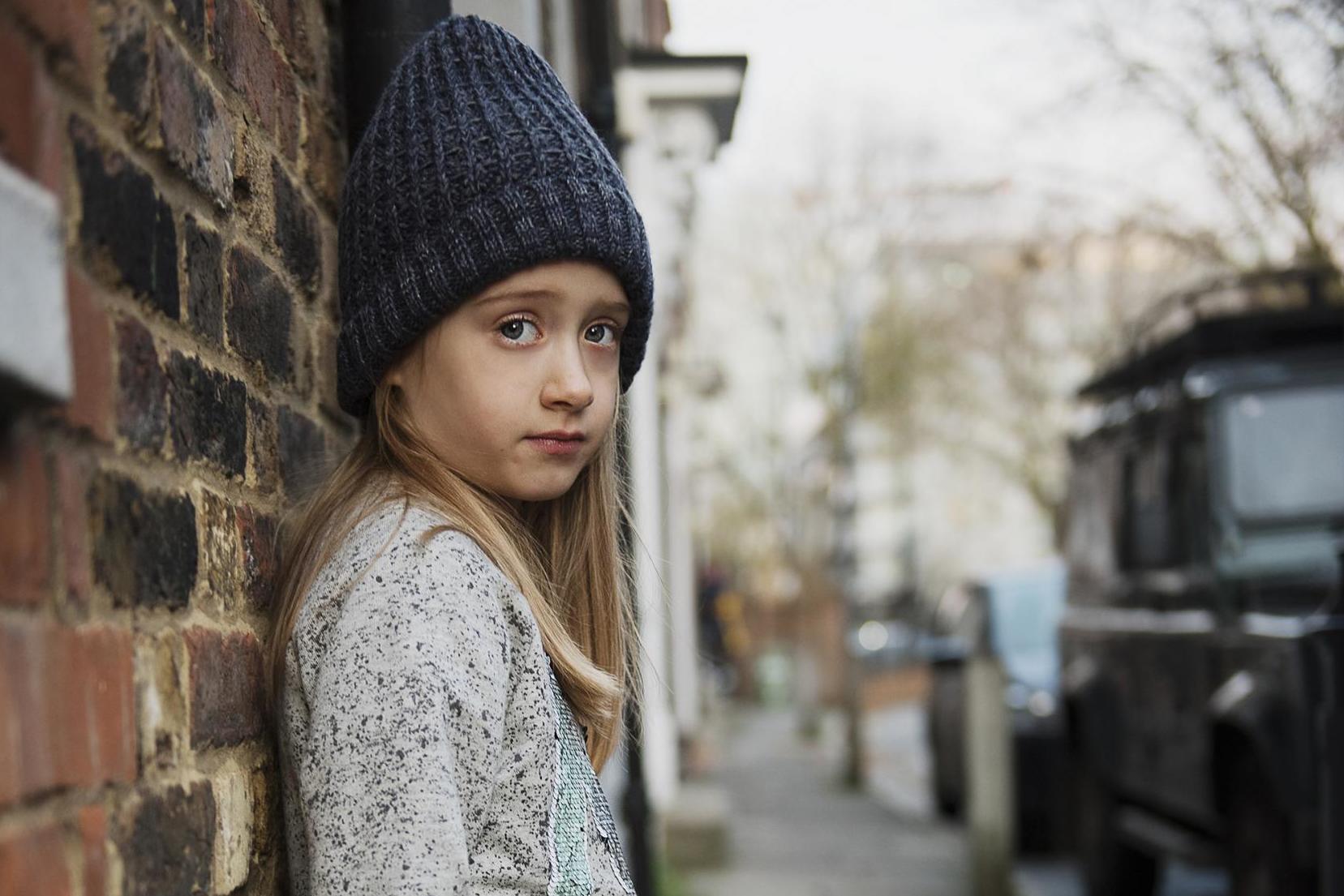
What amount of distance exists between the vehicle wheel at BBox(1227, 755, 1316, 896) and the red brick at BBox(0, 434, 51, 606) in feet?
17.3

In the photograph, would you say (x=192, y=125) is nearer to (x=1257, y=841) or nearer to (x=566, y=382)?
(x=566, y=382)

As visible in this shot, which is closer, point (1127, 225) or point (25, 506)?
point (25, 506)

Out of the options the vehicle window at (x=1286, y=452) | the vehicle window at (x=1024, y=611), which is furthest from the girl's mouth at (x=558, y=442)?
the vehicle window at (x=1024, y=611)

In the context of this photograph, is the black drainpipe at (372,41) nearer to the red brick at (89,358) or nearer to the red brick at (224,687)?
the red brick at (224,687)

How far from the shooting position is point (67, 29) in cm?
127

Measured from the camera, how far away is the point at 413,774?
1.58 m

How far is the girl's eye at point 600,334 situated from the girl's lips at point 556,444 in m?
0.14

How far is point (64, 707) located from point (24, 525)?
153 millimetres

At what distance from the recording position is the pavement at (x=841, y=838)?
9.75 m

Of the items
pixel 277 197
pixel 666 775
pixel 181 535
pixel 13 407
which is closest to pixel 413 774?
pixel 181 535

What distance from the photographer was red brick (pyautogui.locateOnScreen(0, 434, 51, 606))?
1138 millimetres

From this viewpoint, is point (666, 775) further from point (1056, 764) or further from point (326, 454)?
point (326, 454)

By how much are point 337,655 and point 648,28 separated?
1273 centimetres

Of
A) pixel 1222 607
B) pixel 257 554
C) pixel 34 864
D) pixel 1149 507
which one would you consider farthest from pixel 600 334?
pixel 1149 507
